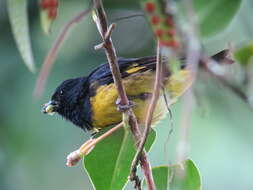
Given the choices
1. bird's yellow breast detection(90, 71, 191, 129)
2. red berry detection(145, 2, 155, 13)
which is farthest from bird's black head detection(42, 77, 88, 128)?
red berry detection(145, 2, 155, 13)

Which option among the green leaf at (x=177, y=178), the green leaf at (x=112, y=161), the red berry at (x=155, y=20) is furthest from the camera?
the green leaf at (x=112, y=161)

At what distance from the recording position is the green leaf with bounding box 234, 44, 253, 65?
3.25 feet

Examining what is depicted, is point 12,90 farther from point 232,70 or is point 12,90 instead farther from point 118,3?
point 232,70

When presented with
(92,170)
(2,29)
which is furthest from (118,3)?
(92,170)

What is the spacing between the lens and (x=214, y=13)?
1.13m

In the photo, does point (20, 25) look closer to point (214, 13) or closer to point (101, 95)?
point (214, 13)

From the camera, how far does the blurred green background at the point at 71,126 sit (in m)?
4.06

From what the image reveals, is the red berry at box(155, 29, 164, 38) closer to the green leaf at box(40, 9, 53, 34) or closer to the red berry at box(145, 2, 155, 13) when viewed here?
the red berry at box(145, 2, 155, 13)

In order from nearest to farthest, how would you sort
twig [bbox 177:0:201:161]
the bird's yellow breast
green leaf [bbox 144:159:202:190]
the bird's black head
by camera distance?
twig [bbox 177:0:201:161] → green leaf [bbox 144:159:202:190] → the bird's yellow breast → the bird's black head

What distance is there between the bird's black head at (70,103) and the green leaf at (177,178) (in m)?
1.37

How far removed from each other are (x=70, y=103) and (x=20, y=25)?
1887 millimetres

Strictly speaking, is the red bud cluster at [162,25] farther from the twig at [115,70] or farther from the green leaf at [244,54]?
the twig at [115,70]

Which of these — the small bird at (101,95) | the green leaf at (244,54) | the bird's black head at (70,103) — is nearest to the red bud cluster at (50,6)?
the green leaf at (244,54)

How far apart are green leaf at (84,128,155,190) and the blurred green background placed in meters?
1.75
